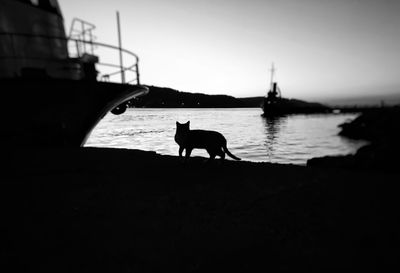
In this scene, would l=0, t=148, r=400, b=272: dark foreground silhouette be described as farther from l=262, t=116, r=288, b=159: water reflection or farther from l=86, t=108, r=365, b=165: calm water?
l=262, t=116, r=288, b=159: water reflection

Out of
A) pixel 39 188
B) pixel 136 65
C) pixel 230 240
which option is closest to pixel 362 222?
pixel 230 240

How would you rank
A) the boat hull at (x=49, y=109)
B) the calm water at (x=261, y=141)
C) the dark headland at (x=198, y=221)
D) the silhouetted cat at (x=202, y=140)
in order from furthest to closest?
the calm water at (x=261, y=141) < the boat hull at (x=49, y=109) < the silhouetted cat at (x=202, y=140) < the dark headland at (x=198, y=221)

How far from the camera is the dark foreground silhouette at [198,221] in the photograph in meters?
1.88

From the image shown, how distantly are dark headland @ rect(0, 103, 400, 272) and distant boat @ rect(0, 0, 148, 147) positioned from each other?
7.16ft

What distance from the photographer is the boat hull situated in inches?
229

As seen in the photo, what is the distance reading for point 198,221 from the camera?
2.54 m

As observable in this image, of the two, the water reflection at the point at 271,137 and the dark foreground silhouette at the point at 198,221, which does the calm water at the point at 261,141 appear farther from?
the dark foreground silhouette at the point at 198,221

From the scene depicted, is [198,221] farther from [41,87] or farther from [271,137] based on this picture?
[271,137]

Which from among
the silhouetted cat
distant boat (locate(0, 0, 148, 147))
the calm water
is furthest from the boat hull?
the calm water

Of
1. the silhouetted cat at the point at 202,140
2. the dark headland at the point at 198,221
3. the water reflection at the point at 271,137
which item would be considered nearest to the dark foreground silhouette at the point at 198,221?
the dark headland at the point at 198,221

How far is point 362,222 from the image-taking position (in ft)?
8.24

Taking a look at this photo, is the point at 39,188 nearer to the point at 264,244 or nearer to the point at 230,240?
the point at 230,240

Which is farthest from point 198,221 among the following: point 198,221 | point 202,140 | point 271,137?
point 271,137

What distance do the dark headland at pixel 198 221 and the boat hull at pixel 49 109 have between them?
7.05 feet
